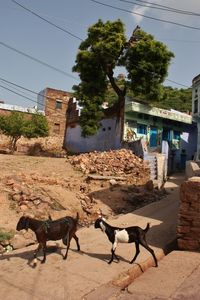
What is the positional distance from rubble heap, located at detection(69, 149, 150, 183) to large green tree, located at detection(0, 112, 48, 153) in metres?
10.9

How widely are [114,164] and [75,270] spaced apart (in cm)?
1325

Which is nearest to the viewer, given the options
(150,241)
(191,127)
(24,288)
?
(24,288)

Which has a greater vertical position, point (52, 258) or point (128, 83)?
point (128, 83)

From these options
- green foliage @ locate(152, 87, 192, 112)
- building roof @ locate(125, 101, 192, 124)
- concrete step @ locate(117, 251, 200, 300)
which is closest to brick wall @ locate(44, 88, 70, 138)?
green foliage @ locate(152, 87, 192, 112)

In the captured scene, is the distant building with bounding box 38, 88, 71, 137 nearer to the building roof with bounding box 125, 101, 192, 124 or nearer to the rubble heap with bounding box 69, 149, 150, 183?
the building roof with bounding box 125, 101, 192, 124

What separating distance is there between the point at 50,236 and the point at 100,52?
1987cm

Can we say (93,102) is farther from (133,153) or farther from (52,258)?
(52,258)

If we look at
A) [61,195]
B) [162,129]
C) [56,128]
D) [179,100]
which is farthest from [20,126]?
[179,100]

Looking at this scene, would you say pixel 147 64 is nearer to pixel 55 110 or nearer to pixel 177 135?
pixel 177 135

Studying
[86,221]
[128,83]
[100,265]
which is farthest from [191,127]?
[100,265]

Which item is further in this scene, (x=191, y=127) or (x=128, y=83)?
(x=191, y=127)

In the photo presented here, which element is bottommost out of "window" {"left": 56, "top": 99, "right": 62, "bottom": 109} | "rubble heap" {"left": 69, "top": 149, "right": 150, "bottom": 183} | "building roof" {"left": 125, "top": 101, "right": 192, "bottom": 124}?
"rubble heap" {"left": 69, "top": 149, "right": 150, "bottom": 183}

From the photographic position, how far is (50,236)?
738 cm

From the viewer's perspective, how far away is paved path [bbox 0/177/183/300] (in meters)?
5.95
